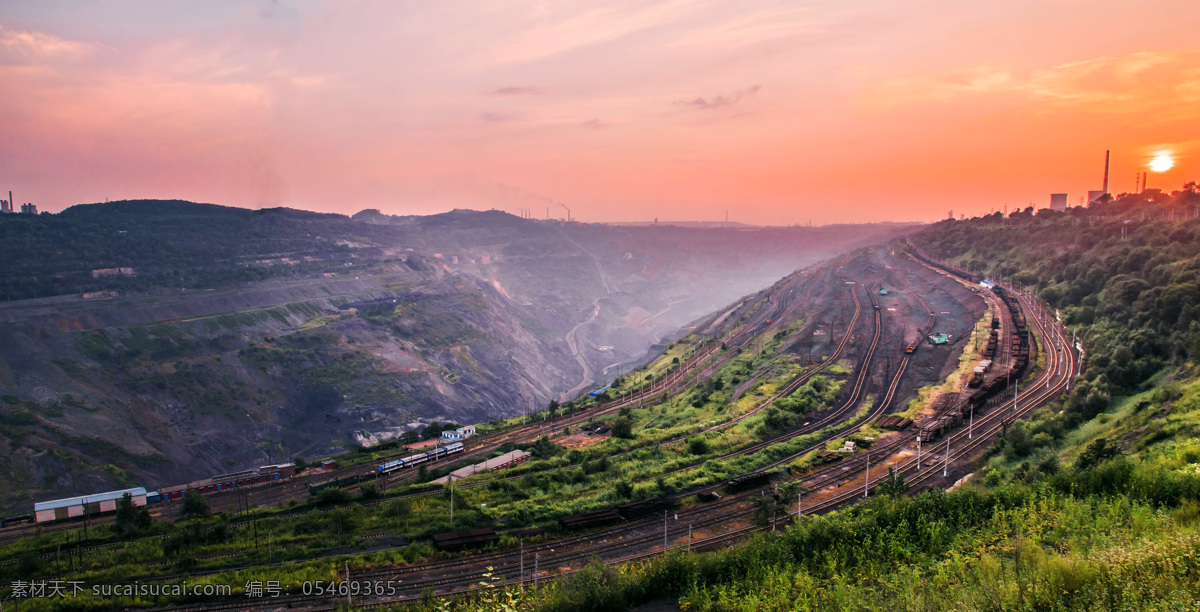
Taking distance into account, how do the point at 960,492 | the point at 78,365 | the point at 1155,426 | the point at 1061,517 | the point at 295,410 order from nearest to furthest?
the point at 1061,517 < the point at 960,492 < the point at 1155,426 < the point at 78,365 < the point at 295,410

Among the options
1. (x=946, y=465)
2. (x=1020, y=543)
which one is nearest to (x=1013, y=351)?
(x=946, y=465)

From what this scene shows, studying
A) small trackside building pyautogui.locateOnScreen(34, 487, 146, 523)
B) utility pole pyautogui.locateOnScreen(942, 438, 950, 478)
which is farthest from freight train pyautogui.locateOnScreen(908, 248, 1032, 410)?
small trackside building pyautogui.locateOnScreen(34, 487, 146, 523)

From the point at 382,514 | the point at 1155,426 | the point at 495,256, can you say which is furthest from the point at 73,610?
the point at 495,256

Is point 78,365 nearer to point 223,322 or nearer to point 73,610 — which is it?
point 223,322

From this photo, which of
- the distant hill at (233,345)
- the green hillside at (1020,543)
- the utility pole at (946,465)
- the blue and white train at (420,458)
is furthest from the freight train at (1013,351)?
the distant hill at (233,345)

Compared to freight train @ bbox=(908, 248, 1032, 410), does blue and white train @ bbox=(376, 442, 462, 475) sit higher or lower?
lower

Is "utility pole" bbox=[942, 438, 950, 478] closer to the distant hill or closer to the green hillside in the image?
the green hillside
